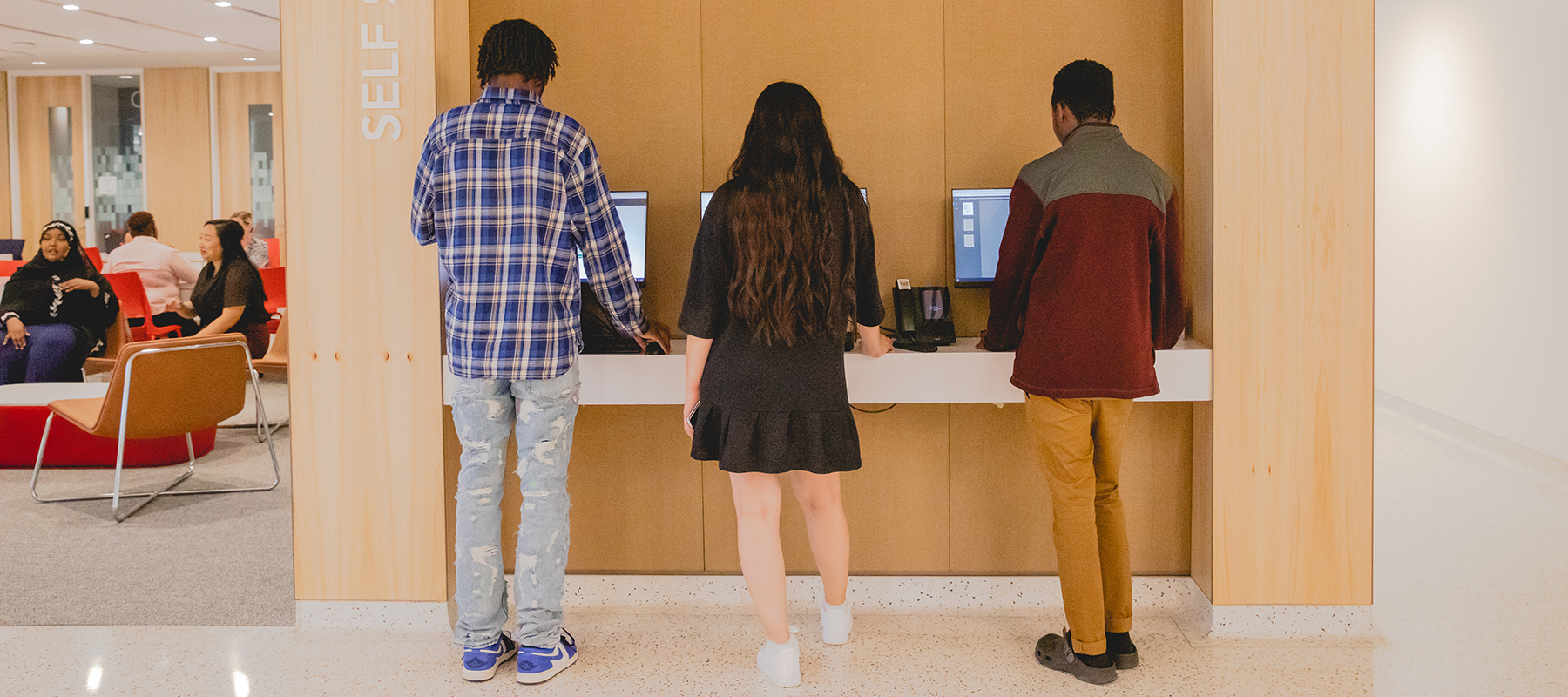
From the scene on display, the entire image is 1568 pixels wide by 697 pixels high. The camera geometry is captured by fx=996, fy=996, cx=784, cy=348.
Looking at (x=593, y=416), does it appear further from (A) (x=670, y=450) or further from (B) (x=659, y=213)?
(B) (x=659, y=213)

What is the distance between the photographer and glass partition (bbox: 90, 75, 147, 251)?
1162 cm

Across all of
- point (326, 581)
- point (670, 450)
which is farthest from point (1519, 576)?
point (326, 581)

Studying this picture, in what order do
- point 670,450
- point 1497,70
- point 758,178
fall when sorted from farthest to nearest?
point 1497,70
point 670,450
point 758,178

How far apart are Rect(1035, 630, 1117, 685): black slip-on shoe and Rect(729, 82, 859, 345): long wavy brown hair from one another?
3.86ft

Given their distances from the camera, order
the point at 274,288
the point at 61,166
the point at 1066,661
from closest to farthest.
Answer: the point at 1066,661, the point at 274,288, the point at 61,166

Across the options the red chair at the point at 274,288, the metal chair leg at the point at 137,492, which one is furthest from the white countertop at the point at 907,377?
the red chair at the point at 274,288

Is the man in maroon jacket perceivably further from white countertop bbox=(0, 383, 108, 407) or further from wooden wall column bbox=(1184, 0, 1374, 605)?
white countertop bbox=(0, 383, 108, 407)

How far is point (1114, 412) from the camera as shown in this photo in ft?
8.75

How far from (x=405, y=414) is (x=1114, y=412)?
205 centimetres

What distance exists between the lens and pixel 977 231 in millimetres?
3180

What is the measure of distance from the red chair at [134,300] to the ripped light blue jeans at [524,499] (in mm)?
5959

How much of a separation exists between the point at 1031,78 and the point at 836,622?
1.83 m

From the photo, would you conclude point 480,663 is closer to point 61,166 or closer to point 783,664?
point 783,664

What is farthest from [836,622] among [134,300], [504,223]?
[134,300]
